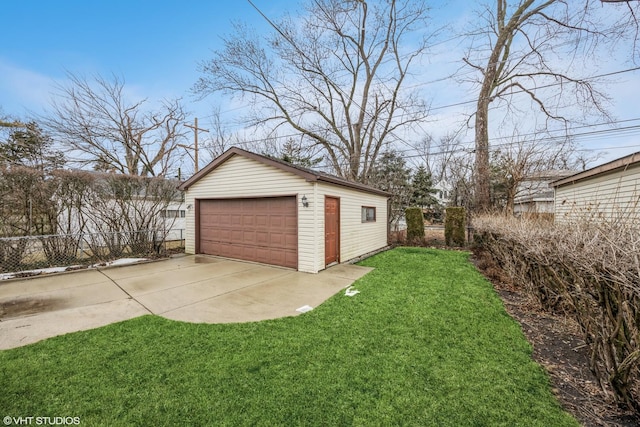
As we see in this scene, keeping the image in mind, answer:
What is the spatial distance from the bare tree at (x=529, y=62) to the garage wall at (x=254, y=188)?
976cm

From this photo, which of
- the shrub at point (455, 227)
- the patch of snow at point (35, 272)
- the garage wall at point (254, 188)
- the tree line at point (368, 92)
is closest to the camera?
the patch of snow at point (35, 272)

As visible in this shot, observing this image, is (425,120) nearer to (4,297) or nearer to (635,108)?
(635,108)

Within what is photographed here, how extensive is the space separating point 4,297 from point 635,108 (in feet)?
63.5

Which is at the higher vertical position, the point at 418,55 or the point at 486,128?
the point at 418,55

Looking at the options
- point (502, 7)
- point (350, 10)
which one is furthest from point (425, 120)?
point (350, 10)

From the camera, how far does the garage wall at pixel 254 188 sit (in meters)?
6.89

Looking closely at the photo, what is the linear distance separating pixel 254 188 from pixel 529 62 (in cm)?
1442

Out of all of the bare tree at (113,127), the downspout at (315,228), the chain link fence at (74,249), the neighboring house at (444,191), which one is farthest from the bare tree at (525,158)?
the bare tree at (113,127)

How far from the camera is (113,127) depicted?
14.4 metres

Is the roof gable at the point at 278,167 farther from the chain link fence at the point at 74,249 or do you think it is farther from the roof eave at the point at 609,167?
the roof eave at the point at 609,167

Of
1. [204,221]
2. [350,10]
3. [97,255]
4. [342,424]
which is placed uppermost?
[350,10]

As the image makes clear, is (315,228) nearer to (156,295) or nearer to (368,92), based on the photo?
(156,295)

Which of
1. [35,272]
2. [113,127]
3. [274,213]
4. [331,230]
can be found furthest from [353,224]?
[113,127]

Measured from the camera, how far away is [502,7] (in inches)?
504
